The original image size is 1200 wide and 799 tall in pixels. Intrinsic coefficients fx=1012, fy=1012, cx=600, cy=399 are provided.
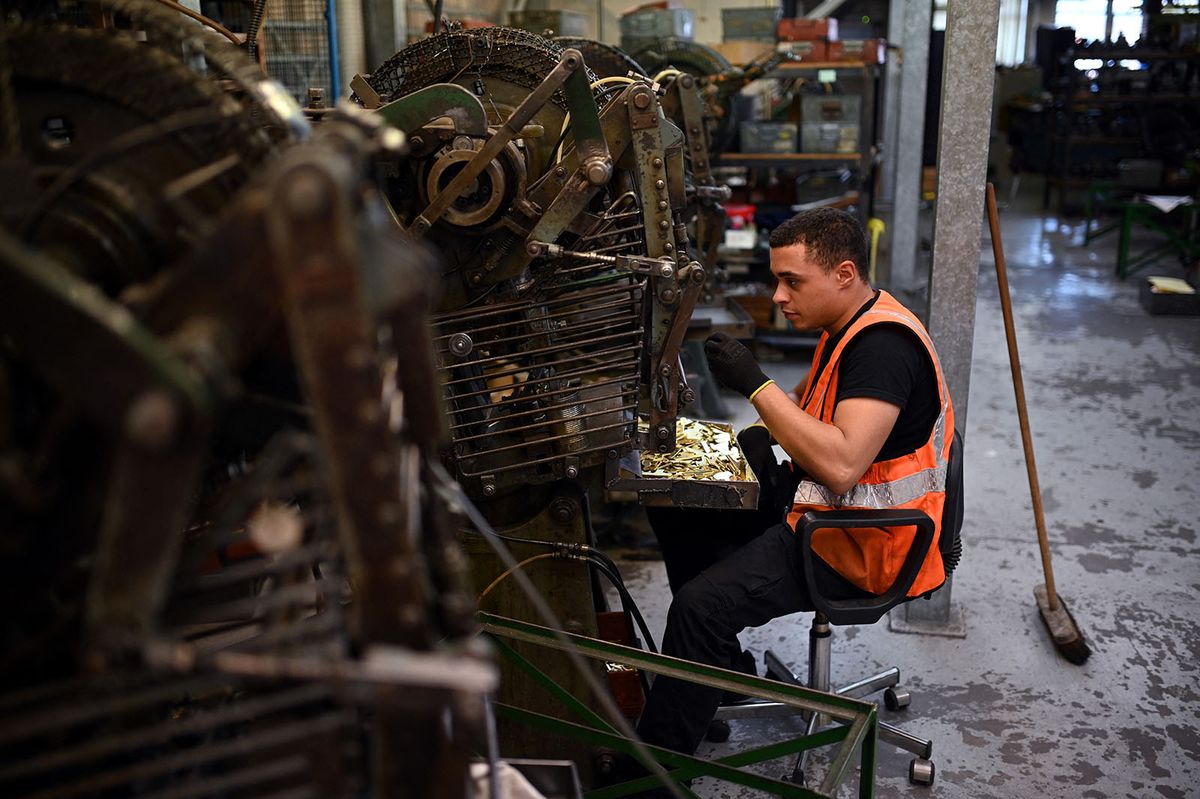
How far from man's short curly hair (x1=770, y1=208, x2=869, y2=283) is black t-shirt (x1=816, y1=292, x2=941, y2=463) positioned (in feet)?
0.72

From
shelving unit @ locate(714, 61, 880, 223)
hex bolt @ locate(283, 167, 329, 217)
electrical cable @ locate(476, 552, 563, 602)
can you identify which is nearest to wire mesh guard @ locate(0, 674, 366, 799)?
hex bolt @ locate(283, 167, 329, 217)

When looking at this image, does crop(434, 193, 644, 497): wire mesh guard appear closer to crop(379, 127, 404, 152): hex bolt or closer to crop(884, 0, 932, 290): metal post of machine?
crop(379, 127, 404, 152): hex bolt

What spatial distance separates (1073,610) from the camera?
3557 millimetres

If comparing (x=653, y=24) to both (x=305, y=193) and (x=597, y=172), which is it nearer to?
(x=597, y=172)

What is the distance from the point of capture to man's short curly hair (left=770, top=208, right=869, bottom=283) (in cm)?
254

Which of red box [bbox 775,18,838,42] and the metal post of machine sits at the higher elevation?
→ red box [bbox 775,18,838,42]

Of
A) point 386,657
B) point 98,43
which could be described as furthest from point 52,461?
point 98,43

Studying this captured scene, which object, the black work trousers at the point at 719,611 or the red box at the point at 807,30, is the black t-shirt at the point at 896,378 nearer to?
the black work trousers at the point at 719,611

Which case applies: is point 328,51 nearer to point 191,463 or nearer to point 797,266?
point 797,266

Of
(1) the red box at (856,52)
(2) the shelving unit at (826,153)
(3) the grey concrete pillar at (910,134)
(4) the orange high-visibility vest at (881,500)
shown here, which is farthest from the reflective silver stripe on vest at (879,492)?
(3) the grey concrete pillar at (910,134)

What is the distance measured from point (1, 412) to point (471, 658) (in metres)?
0.58

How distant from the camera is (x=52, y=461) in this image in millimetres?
1194

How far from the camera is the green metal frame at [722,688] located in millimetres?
2021

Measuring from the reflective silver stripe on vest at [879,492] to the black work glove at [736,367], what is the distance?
0.93 ft
